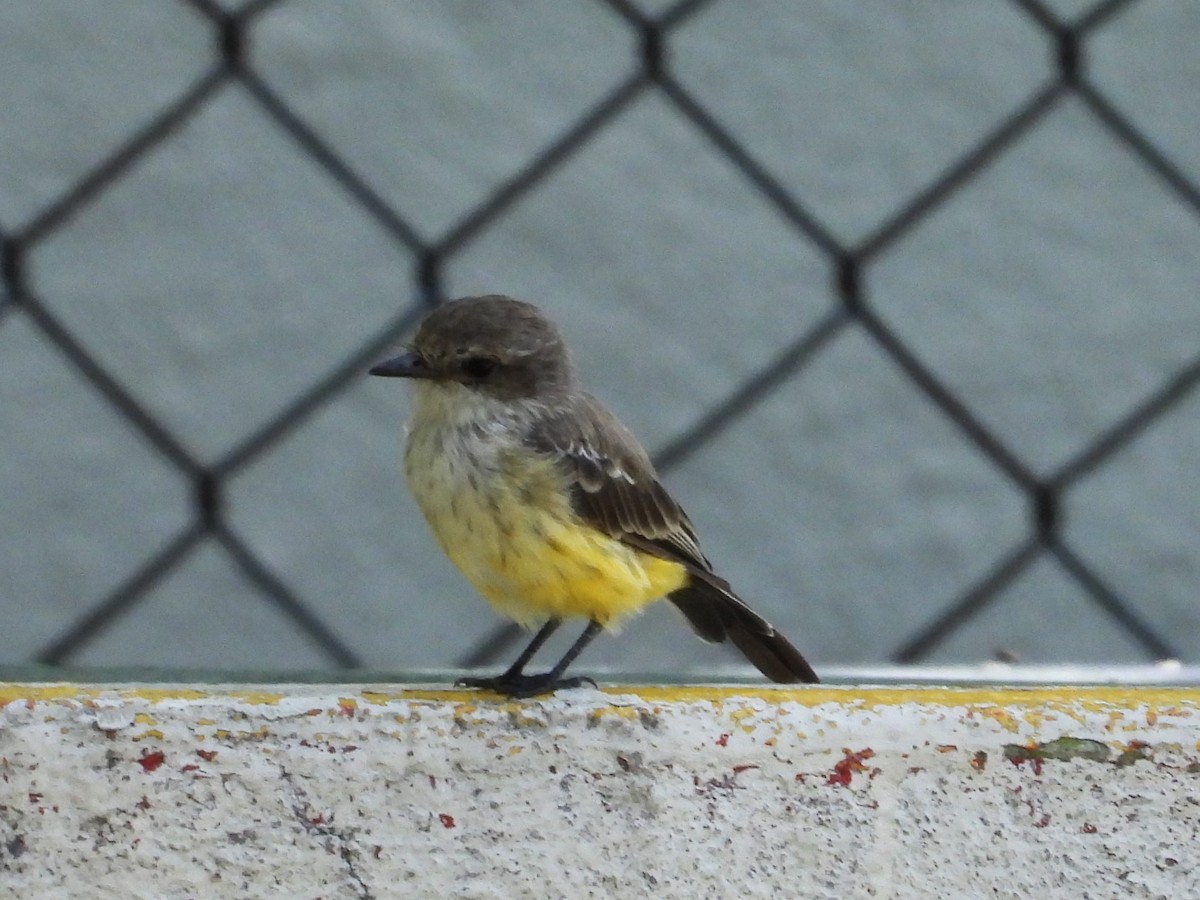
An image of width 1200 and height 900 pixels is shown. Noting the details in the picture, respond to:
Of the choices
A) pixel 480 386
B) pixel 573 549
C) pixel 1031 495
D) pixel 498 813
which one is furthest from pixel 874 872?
pixel 1031 495

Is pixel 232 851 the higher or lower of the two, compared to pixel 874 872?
lower

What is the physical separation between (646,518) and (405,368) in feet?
0.49

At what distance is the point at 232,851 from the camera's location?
0.66 metres

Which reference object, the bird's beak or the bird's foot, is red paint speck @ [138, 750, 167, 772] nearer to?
the bird's foot

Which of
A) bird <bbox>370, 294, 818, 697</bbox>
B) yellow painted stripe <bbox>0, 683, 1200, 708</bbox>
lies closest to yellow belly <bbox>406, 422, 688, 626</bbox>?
bird <bbox>370, 294, 818, 697</bbox>

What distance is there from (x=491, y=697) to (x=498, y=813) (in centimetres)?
7

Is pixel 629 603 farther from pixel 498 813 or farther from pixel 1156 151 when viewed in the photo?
pixel 1156 151

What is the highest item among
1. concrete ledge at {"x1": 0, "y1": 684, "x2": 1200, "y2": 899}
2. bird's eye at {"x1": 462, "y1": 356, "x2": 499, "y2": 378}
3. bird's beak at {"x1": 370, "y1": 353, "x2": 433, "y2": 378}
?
bird's eye at {"x1": 462, "y1": 356, "x2": 499, "y2": 378}

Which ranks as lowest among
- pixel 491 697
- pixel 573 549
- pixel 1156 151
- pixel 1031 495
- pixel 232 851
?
pixel 232 851

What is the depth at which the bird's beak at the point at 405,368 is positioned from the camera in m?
1.00

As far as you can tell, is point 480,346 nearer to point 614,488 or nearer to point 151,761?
point 614,488

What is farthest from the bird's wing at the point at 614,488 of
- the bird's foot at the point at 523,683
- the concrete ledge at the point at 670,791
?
the concrete ledge at the point at 670,791

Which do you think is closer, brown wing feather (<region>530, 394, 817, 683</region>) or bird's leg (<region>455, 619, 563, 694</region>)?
bird's leg (<region>455, 619, 563, 694</region>)

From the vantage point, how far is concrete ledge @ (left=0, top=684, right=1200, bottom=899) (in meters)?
0.67
